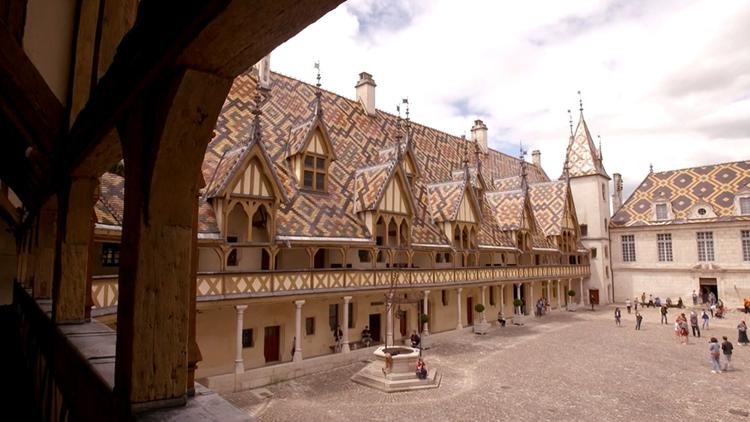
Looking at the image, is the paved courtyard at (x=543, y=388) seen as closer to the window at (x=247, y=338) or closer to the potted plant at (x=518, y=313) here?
the window at (x=247, y=338)

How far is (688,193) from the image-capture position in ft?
124

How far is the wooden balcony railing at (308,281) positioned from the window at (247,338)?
86.6 inches

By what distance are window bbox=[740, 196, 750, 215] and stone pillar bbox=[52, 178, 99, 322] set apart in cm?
4343

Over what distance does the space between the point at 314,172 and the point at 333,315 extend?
6.16 metres

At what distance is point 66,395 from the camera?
362cm

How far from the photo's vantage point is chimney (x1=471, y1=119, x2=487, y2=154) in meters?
39.0

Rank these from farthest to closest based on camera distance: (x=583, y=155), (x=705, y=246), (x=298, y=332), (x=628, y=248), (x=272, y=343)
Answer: (x=583, y=155), (x=628, y=248), (x=705, y=246), (x=272, y=343), (x=298, y=332)

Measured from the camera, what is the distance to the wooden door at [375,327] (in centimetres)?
2002

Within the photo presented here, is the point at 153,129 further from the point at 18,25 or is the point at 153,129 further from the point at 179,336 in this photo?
the point at 18,25

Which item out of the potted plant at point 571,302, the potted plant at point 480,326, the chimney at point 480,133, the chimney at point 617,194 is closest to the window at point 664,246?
the chimney at point 617,194

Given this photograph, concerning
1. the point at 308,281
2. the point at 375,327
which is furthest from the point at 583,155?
the point at 308,281

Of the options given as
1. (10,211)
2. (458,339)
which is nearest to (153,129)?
(10,211)

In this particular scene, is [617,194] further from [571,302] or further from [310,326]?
[310,326]

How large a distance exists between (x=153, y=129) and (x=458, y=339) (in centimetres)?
2130
